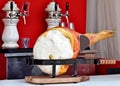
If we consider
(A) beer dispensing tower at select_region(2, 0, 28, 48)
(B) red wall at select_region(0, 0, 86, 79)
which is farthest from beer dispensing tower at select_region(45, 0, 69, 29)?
(A) beer dispensing tower at select_region(2, 0, 28, 48)

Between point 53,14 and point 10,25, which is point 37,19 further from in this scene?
point 10,25

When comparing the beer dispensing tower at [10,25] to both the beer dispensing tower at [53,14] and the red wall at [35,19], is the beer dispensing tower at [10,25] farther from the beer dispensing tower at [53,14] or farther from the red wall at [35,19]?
the beer dispensing tower at [53,14]

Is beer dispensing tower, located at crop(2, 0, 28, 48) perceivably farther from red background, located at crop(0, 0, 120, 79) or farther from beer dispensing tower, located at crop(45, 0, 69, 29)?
beer dispensing tower, located at crop(45, 0, 69, 29)

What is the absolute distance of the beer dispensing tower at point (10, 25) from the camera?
1.61m

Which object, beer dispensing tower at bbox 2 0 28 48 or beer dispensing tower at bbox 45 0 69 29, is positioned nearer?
beer dispensing tower at bbox 2 0 28 48

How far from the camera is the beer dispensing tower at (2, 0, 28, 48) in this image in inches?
63.5

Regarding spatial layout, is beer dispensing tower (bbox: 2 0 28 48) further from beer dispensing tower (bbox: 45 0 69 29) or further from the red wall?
beer dispensing tower (bbox: 45 0 69 29)

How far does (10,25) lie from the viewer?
1649 mm

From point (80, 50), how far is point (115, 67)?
562 mm

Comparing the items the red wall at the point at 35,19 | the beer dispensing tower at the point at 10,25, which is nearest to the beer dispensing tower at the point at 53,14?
the red wall at the point at 35,19

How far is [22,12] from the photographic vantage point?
174cm

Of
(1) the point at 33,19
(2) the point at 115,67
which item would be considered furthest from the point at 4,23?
(2) the point at 115,67

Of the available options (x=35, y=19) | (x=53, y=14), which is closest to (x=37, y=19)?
(x=35, y=19)

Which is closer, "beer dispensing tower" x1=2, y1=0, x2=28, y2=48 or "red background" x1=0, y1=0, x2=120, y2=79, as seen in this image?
"beer dispensing tower" x1=2, y1=0, x2=28, y2=48
